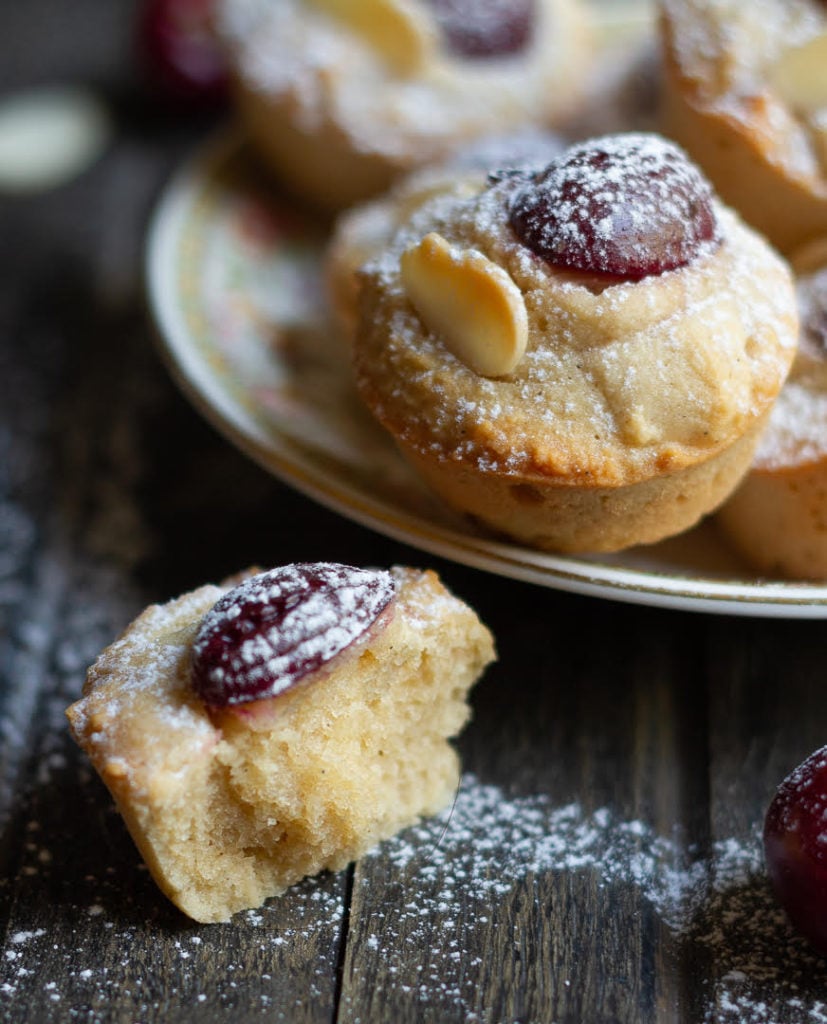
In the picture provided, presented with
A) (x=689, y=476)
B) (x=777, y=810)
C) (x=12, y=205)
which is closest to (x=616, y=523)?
(x=689, y=476)

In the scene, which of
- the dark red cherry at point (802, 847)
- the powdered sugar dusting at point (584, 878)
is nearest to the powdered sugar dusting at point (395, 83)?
the powdered sugar dusting at point (584, 878)

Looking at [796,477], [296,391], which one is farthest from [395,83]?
[796,477]

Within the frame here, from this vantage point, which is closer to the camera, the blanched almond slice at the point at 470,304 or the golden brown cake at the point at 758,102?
the blanched almond slice at the point at 470,304

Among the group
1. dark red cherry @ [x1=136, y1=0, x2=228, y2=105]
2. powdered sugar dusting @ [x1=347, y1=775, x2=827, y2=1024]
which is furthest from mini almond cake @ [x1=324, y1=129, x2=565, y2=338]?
dark red cherry @ [x1=136, y1=0, x2=228, y2=105]

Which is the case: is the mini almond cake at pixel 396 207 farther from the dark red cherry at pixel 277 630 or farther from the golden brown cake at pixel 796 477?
the dark red cherry at pixel 277 630

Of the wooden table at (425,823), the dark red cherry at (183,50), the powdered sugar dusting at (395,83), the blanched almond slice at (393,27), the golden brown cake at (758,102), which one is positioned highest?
the golden brown cake at (758,102)

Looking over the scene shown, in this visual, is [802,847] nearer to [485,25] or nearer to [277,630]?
[277,630]

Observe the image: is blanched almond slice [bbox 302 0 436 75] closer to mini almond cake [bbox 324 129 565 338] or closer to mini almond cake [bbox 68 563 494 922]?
mini almond cake [bbox 324 129 565 338]
